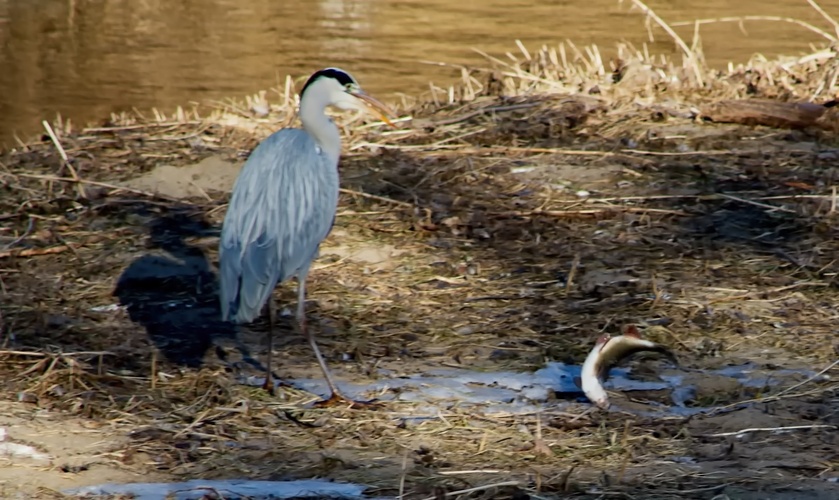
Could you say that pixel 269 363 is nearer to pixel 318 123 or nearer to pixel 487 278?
pixel 318 123

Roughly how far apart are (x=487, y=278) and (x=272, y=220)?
1.19 meters

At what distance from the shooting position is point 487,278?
564 centimetres

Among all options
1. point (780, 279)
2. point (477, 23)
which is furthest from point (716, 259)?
point (477, 23)

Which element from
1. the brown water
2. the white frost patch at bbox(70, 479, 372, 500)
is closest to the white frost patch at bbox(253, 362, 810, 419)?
the white frost patch at bbox(70, 479, 372, 500)

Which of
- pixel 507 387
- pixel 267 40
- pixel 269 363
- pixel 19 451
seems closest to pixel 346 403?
pixel 269 363

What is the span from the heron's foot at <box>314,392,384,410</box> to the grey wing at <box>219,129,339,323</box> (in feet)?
1.45

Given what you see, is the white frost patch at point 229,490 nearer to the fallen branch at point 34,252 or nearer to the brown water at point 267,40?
the fallen branch at point 34,252

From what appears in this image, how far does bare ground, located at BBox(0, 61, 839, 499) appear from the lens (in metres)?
3.96

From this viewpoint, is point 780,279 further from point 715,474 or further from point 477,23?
point 477,23

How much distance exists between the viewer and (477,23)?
45.1 ft

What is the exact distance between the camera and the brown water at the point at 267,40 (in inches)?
428

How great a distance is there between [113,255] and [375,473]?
96.6 inches

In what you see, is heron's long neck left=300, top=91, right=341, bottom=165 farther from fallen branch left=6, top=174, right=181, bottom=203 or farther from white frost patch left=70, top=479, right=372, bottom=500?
white frost patch left=70, top=479, right=372, bottom=500

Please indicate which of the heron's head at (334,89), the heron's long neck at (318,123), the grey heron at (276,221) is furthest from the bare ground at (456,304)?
the heron's head at (334,89)
